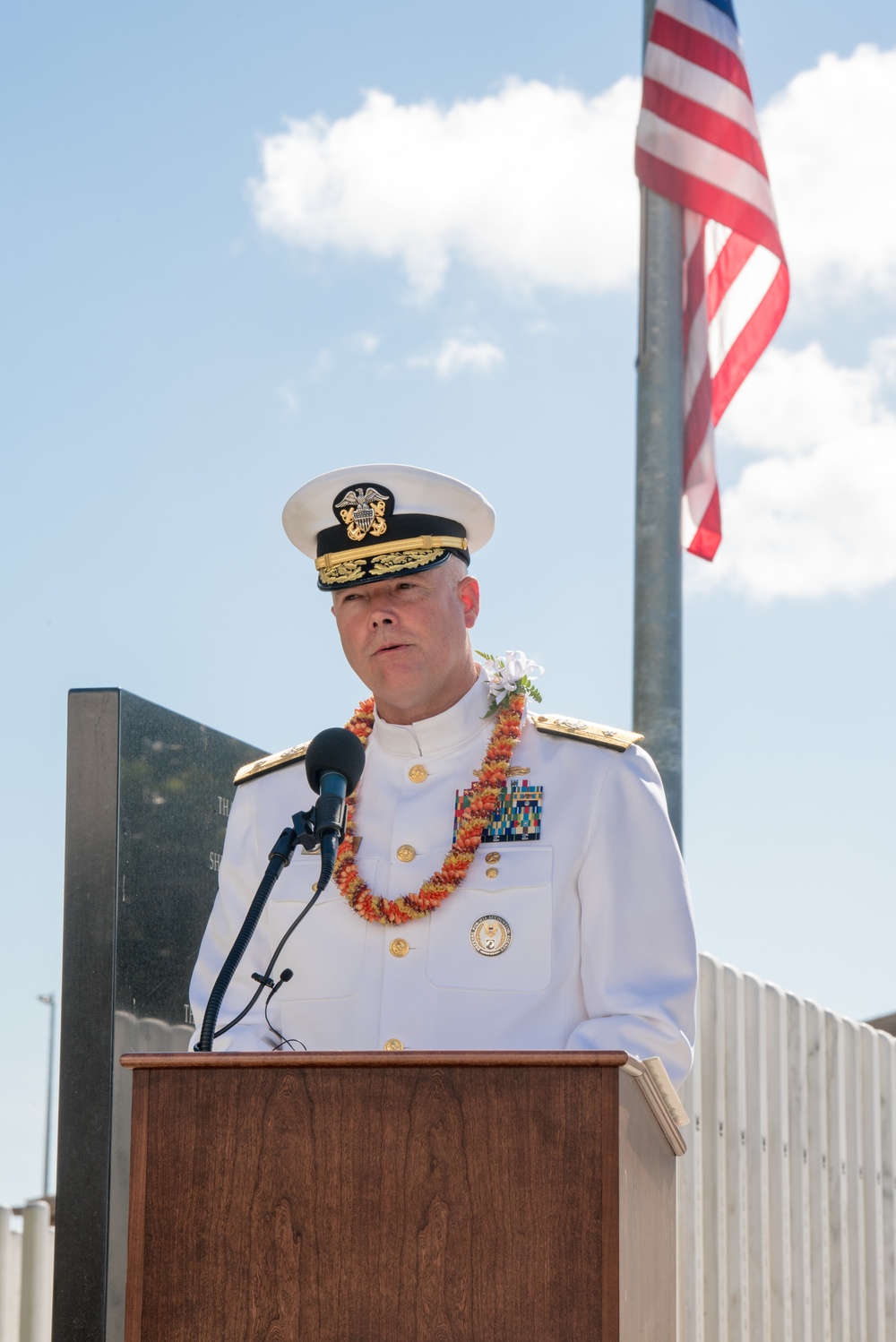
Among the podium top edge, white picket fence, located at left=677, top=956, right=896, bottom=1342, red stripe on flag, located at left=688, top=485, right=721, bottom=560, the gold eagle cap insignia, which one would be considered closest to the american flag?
red stripe on flag, located at left=688, top=485, right=721, bottom=560

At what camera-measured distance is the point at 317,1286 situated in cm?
210

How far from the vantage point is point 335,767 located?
2688 millimetres

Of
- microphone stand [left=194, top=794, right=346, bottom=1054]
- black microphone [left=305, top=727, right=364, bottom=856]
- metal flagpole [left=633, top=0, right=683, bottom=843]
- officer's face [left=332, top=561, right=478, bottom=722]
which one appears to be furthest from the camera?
metal flagpole [left=633, top=0, right=683, bottom=843]

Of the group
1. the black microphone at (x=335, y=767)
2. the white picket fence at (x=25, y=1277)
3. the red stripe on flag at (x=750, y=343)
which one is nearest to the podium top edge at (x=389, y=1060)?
the black microphone at (x=335, y=767)

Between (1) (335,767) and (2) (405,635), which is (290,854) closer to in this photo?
(1) (335,767)

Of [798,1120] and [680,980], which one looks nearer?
[680,980]

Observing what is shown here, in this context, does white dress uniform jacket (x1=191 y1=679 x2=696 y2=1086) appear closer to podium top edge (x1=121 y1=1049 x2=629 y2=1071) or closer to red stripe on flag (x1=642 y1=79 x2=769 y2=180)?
podium top edge (x1=121 y1=1049 x2=629 y2=1071)

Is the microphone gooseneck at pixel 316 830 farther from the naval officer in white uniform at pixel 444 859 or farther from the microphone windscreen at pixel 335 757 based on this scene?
the naval officer in white uniform at pixel 444 859

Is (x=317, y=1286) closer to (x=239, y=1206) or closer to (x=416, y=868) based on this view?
(x=239, y=1206)

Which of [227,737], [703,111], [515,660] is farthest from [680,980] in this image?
[703,111]

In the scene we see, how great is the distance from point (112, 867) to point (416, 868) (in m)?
0.70

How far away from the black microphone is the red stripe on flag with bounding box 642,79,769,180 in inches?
191

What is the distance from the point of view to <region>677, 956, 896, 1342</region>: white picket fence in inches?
251

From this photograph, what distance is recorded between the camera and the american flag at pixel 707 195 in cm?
669
